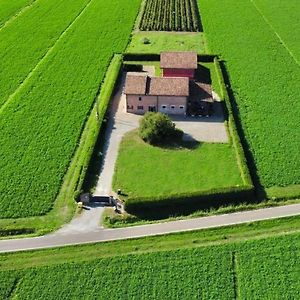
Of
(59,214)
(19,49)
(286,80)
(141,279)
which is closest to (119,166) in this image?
(59,214)

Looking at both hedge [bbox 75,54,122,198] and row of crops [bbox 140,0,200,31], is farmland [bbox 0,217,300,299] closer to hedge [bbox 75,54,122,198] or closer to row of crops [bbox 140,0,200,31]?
hedge [bbox 75,54,122,198]

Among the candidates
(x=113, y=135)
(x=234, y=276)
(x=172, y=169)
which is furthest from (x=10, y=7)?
(x=234, y=276)

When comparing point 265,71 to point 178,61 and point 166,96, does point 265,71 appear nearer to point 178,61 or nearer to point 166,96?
point 178,61

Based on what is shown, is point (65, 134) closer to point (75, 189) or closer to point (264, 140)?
point (75, 189)

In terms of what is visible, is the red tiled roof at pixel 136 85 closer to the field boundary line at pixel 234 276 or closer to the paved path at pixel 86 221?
the paved path at pixel 86 221

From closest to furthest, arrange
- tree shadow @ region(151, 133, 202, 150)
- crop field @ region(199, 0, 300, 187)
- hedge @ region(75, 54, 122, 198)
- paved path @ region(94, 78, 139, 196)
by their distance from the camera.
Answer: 1. paved path @ region(94, 78, 139, 196)
2. hedge @ region(75, 54, 122, 198)
3. crop field @ region(199, 0, 300, 187)
4. tree shadow @ region(151, 133, 202, 150)

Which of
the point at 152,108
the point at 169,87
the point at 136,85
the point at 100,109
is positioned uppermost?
the point at 136,85

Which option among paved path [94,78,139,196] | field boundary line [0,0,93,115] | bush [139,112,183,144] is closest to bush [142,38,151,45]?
field boundary line [0,0,93,115]
